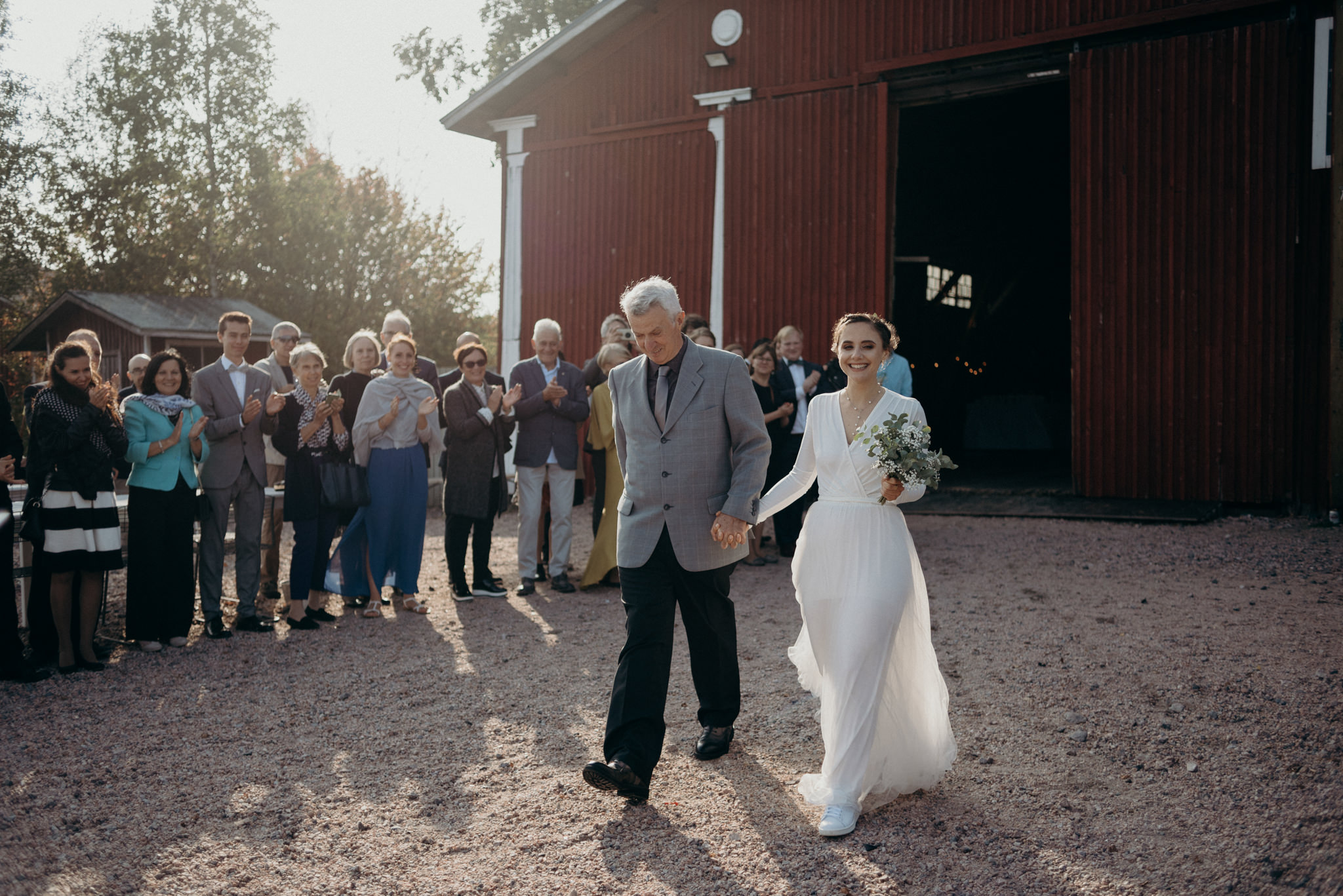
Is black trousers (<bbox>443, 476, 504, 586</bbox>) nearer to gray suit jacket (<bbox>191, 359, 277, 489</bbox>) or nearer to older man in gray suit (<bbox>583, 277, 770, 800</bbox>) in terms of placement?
gray suit jacket (<bbox>191, 359, 277, 489</bbox>)

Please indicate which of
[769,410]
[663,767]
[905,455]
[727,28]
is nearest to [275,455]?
[769,410]

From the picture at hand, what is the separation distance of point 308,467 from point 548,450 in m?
1.86

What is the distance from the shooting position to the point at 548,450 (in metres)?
7.84

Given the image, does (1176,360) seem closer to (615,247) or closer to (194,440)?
(615,247)

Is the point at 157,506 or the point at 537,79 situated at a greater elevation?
the point at 537,79

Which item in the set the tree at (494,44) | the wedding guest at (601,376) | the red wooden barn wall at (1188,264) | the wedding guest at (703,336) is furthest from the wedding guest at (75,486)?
the tree at (494,44)

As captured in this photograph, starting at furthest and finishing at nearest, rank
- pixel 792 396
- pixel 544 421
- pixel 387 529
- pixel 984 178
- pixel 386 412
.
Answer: pixel 984 178 → pixel 792 396 → pixel 544 421 → pixel 387 529 → pixel 386 412

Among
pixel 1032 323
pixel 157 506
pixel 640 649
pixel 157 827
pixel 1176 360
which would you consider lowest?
pixel 157 827

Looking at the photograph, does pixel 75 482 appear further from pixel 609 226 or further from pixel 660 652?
pixel 609 226

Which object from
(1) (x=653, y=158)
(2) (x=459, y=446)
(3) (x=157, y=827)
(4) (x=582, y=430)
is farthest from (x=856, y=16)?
(3) (x=157, y=827)

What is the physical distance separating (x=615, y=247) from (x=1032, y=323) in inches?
388

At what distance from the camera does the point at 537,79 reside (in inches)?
533

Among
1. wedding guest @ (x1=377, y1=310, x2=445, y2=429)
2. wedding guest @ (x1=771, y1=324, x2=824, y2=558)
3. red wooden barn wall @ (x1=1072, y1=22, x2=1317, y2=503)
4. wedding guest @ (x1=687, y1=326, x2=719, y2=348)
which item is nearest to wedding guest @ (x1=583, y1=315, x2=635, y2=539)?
wedding guest @ (x1=687, y1=326, x2=719, y2=348)

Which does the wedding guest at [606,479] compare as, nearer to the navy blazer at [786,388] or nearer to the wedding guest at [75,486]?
the navy blazer at [786,388]
